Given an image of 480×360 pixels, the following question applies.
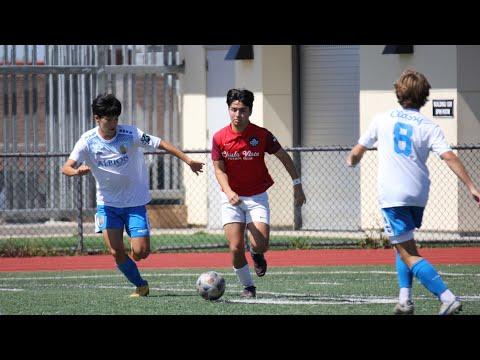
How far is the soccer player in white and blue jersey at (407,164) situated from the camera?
9492 millimetres

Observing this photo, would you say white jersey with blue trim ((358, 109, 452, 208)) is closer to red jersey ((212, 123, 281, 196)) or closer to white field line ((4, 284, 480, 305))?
white field line ((4, 284, 480, 305))

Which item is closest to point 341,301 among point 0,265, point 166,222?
point 0,265

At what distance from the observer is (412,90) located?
9.55m

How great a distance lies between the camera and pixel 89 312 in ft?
34.0

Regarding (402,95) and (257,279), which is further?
(257,279)

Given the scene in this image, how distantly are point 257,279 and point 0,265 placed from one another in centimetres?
484

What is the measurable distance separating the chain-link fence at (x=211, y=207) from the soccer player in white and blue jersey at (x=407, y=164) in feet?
30.5

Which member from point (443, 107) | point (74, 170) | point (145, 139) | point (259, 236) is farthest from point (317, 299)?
point (443, 107)

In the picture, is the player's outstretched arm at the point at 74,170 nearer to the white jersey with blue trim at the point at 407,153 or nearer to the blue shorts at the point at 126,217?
the blue shorts at the point at 126,217

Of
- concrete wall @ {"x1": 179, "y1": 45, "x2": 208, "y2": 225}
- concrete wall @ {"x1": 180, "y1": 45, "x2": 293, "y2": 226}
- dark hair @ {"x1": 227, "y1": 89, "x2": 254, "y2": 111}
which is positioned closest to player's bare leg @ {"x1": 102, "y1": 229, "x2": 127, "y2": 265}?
dark hair @ {"x1": 227, "y1": 89, "x2": 254, "y2": 111}

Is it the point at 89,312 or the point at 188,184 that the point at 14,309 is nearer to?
the point at 89,312

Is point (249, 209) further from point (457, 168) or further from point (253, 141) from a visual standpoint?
point (457, 168)

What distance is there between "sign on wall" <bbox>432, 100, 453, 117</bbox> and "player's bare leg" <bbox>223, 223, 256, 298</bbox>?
9054 mm

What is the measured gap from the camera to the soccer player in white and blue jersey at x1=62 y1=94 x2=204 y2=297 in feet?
39.2
